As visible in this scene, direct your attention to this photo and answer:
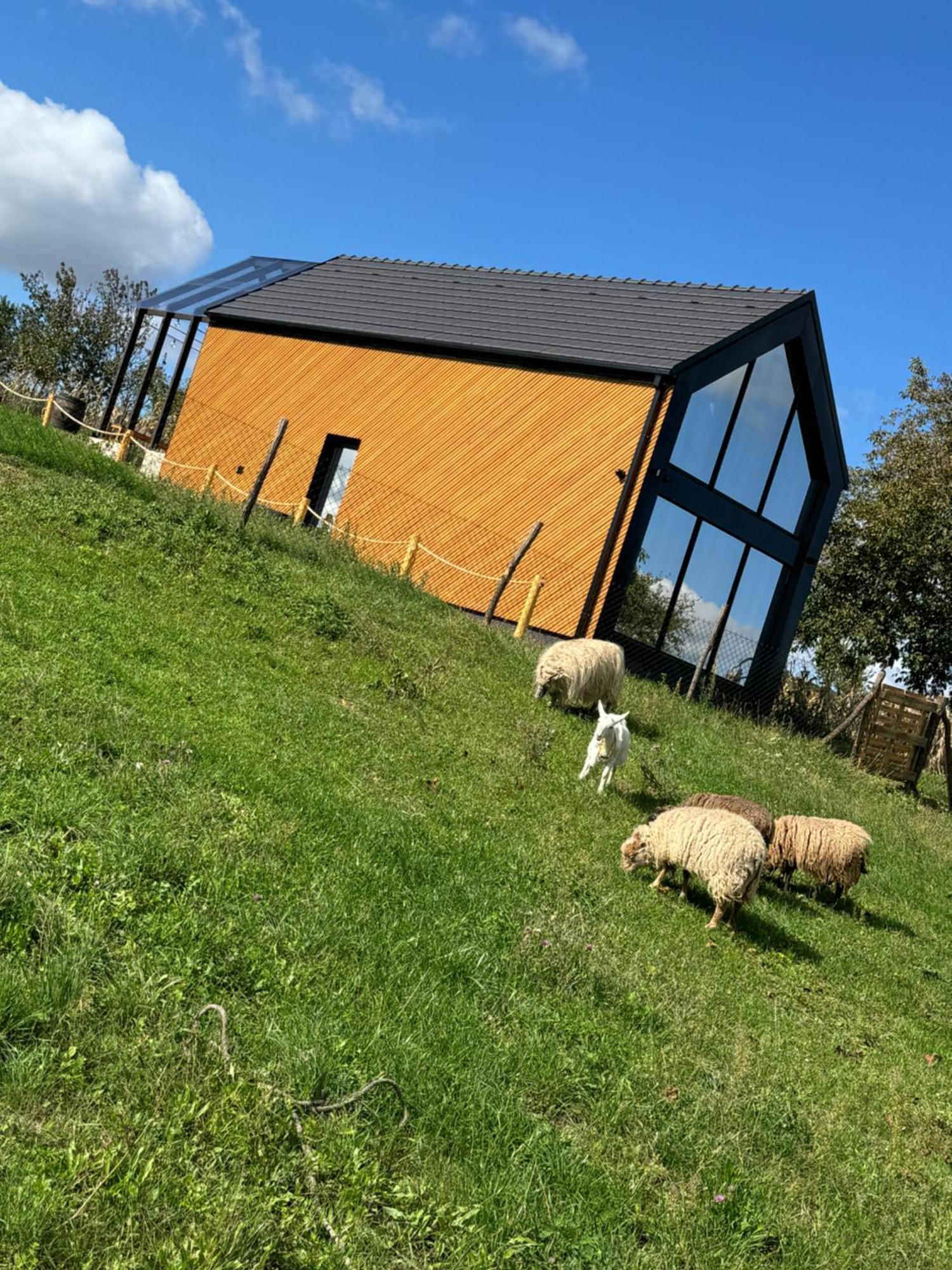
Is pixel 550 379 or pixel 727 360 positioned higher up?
pixel 727 360

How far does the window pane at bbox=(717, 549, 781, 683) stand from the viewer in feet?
65.9

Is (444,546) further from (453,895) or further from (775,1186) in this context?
(775,1186)

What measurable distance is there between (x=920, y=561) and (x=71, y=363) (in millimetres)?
35687

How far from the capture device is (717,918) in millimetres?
7816

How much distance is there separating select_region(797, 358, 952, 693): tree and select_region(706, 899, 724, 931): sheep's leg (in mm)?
20272

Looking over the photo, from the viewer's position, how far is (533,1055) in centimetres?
487


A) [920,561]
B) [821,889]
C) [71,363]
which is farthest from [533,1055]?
[71,363]

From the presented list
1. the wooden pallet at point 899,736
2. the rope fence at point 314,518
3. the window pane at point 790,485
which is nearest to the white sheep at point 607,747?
the rope fence at point 314,518

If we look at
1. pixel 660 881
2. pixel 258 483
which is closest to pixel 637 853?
pixel 660 881

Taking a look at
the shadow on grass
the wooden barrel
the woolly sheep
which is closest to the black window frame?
the woolly sheep

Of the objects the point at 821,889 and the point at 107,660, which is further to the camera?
the point at 821,889

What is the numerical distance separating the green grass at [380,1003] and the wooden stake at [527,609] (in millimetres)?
6322

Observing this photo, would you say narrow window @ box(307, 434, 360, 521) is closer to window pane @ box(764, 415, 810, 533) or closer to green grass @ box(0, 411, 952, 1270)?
window pane @ box(764, 415, 810, 533)

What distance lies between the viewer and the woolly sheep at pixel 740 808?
9789mm
